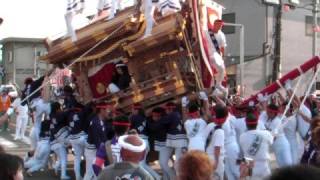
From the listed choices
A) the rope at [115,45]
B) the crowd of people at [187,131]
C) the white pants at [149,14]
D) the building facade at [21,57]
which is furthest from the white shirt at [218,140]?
the building facade at [21,57]

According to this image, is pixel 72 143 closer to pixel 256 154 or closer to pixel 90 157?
pixel 90 157

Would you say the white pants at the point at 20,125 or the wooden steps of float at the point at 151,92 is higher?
the wooden steps of float at the point at 151,92

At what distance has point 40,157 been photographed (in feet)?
37.7

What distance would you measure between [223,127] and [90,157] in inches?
91.6

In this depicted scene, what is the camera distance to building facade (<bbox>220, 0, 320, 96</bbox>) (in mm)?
30250

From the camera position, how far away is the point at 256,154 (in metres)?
7.85

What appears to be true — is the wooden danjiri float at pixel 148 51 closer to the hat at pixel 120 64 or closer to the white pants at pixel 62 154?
the hat at pixel 120 64

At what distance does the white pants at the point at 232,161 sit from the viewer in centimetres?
908

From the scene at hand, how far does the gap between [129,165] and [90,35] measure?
7.20 m

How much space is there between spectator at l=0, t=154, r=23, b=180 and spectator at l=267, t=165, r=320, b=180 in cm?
153

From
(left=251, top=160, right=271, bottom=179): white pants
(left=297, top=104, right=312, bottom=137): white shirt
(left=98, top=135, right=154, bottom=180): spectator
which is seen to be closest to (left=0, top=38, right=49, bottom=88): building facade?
(left=297, top=104, right=312, bottom=137): white shirt

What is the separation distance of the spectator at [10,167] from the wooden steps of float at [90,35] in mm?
7780

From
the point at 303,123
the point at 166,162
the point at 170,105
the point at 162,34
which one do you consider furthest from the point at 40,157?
the point at 303,123

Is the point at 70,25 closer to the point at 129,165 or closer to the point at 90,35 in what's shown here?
the point at 90,35
